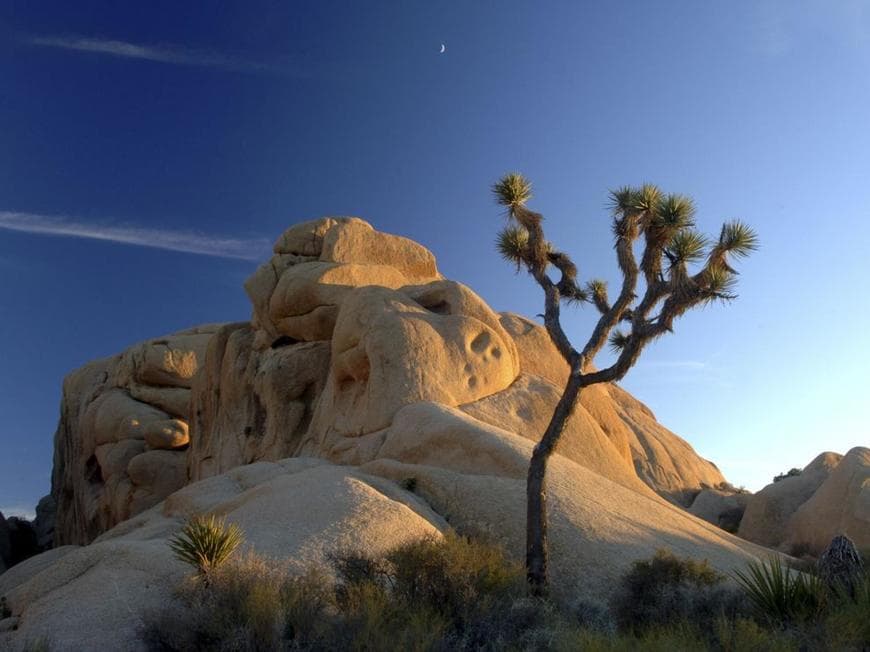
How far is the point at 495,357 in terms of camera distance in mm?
24844

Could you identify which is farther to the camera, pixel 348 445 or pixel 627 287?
pixel 348 445

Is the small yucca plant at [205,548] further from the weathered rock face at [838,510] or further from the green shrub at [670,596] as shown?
the weathered rock face at [838,510]

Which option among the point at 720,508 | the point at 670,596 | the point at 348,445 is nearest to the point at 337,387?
the point at 348,445

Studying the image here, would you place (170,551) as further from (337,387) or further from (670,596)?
(337,387)

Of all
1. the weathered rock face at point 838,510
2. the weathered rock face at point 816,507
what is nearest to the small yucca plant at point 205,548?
the weathered rock face at point 838,510

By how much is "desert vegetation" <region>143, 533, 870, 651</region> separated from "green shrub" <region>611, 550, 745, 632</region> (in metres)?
0.04

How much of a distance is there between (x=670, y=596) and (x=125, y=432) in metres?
35.6

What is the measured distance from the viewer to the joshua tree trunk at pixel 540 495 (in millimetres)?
12547

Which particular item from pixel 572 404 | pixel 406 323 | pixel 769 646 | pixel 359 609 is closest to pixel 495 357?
pixel 406 323

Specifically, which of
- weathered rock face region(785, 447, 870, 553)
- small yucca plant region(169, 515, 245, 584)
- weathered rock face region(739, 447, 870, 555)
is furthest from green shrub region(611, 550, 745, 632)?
weathered rock face region(739, 447, 870, 555)

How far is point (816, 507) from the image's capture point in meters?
25.1

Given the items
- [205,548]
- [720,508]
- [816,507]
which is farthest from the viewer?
[720,508]

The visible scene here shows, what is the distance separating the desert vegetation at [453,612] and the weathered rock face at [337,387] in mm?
8433

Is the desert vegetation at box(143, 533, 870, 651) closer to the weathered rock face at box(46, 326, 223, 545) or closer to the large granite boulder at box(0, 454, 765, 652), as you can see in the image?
the large granite boulder at box(0, 454, 765, 652)
